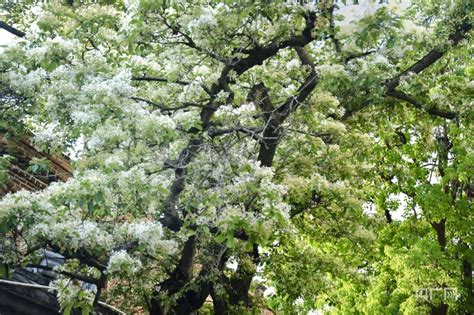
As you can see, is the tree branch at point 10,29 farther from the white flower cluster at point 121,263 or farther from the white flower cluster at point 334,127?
the white flower cluster at point 121,263

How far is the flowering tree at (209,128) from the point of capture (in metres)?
6.41

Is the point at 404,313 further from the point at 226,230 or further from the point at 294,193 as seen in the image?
the point at 226,230

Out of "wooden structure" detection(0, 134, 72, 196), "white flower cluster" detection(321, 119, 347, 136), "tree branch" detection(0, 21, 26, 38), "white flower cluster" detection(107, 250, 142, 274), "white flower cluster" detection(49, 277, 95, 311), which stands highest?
"tree branch" detection(0, 21, 26, 38)

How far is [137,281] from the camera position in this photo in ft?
26.1

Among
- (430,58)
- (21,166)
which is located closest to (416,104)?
(430,58)

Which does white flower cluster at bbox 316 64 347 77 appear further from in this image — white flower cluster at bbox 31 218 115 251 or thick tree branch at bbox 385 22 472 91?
white flower cluster at bbox 31 218 115 251

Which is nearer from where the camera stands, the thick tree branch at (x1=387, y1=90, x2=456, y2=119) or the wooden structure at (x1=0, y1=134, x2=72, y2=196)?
the wooden structure at (x1=0, y1=134, x2=72, y2=196)

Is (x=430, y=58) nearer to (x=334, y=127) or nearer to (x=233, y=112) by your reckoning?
(x=334, y=127)

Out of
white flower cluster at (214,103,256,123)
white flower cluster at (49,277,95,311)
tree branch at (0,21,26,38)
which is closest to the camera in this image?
white flower cluster at (49,277,95,311)

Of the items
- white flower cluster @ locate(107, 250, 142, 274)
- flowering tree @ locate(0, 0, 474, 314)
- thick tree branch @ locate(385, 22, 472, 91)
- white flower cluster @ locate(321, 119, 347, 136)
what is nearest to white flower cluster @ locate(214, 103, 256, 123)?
flowering tree @ locate(0, 0, 474, 314)

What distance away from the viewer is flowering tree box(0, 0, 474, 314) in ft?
21.0

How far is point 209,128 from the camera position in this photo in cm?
820

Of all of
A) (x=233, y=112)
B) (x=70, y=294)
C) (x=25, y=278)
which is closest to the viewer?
(x=70, y=294)

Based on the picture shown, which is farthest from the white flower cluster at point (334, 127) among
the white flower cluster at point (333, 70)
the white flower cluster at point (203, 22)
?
the white flower cluster at point (203, 22)
